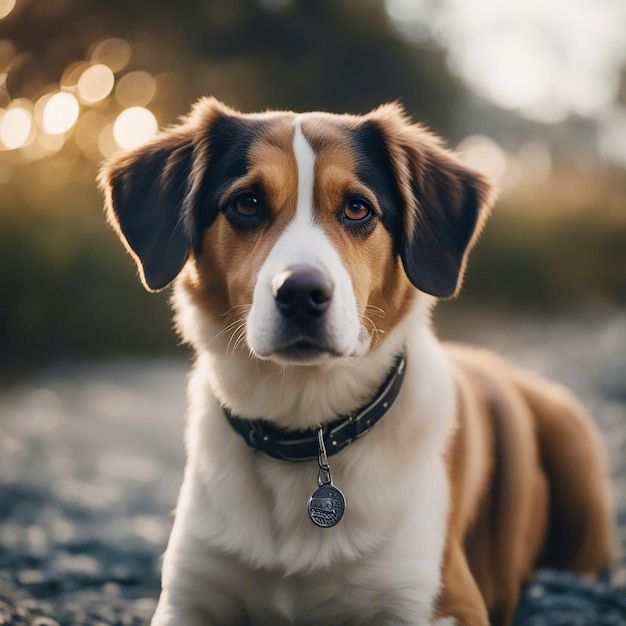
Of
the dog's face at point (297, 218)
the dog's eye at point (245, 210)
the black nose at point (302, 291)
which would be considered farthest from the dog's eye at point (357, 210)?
the black nose at point (302, 291)

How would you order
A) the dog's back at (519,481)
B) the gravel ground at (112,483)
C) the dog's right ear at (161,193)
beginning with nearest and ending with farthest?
1. the dog's right ear at (161,193)
2. the dog's back at (519,481)
3. the gravel ground at (112,483)

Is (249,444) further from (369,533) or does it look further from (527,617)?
(527,617)

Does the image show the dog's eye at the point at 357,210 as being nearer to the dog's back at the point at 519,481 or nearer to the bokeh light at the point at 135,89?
the dog's back at the point at 519,481

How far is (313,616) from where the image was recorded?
2580mm

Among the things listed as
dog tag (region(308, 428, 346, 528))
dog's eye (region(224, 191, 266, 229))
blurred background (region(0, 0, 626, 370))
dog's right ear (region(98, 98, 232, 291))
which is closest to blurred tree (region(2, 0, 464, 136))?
blurred background (region(0, 0, 626, 370))

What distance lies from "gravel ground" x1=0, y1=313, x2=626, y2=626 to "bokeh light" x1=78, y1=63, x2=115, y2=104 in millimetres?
3242

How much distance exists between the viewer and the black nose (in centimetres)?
229

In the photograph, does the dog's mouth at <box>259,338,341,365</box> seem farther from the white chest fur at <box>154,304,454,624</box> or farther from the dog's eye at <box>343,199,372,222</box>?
the dog's eye at <box>343,199,372,222</box>

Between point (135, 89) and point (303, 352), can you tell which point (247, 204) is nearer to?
point (303, 352)

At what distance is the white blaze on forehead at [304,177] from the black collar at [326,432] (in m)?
0.62

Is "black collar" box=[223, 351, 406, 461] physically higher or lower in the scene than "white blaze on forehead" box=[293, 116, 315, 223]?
lower

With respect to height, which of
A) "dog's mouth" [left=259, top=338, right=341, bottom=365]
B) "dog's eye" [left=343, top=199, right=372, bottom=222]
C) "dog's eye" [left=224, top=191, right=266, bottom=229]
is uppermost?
"dog's eye" [left=343, top=199, right=372, bottom=222]

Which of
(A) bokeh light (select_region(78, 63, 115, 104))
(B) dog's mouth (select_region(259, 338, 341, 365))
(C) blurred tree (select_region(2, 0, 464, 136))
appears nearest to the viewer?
(B) dog's mouth (select_region(259, 338, 341, 365))

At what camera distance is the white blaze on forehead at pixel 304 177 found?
263 cm
